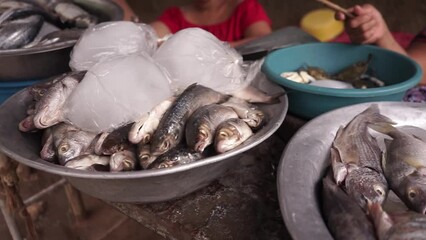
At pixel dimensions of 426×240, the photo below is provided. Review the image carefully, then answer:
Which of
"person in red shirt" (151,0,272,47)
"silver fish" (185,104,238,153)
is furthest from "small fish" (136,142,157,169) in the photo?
"person in red shirt" (151,0,272,47)

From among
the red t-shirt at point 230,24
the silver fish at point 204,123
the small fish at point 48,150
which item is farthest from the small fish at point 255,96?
the red t-shirt at point 230,24

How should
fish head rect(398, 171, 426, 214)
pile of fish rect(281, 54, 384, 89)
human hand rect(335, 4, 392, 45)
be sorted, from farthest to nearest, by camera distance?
1. human hand rect(335, 4, 392, 45)
2. pile of fish rect(281, 54, 384, 89)
3. fish head rect(398, 171, 426, 214)

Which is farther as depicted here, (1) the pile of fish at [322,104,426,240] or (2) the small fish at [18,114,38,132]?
(2) the small fish at [18,114,38,132]

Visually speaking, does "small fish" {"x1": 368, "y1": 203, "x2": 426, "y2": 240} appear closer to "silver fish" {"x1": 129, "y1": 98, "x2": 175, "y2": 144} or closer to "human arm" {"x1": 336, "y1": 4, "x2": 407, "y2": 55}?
"silver fish" {"x1": 129, "y1": 98, "x2": 175, "y2": 144}

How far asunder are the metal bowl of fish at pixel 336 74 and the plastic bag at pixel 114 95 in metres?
0.43

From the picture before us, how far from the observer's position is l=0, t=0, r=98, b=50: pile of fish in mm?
1753

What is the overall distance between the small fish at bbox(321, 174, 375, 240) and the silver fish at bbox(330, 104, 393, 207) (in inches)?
1.2

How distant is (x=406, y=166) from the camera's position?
93 cm

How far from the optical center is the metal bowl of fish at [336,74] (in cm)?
129

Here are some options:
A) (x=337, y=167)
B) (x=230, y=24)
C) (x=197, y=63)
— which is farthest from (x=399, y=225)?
(x=230, y=24)

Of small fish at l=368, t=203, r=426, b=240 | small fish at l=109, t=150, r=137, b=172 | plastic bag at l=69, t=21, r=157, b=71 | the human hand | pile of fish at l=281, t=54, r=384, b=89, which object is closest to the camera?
small fish at l=368, t=203, r=426, b=240

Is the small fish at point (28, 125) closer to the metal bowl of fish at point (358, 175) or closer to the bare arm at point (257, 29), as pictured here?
the metal bowl of fish at point (358, 175)

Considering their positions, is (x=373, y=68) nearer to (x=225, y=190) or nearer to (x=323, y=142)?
(x=323, y=142)

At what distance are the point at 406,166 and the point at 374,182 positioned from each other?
94mm
